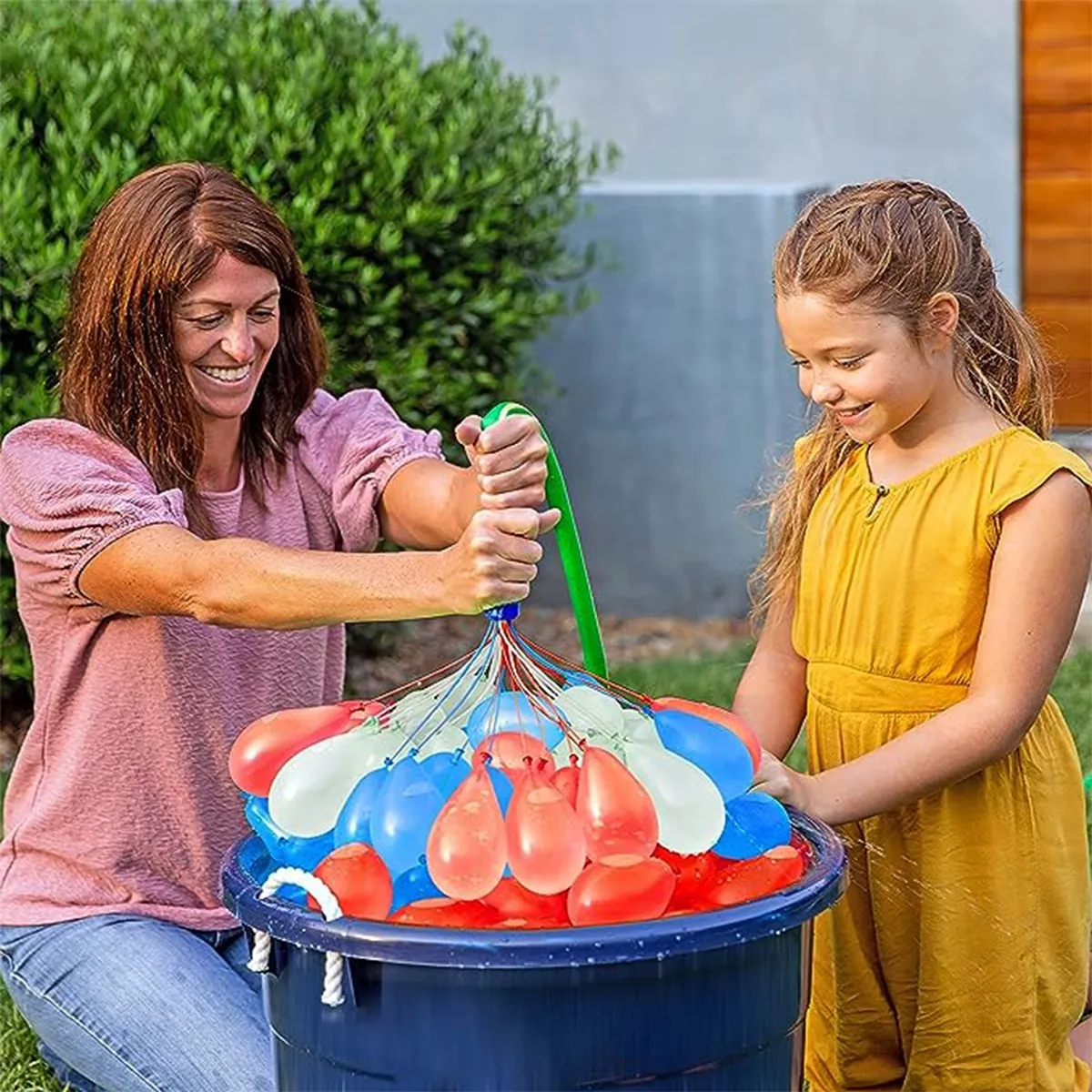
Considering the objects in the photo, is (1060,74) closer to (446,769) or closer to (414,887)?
(446,769)

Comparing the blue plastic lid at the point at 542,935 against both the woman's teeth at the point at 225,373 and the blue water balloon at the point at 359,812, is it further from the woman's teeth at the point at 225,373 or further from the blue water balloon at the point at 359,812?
the woman's teeth at the point at 225,373

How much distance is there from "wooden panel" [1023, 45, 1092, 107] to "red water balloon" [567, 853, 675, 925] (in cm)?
494

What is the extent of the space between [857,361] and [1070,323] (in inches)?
165

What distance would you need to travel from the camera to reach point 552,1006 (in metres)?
1.99

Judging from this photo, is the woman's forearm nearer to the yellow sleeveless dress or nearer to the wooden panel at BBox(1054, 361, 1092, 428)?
the yellow sleeveless dress

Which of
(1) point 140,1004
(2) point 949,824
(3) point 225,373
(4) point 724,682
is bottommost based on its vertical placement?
(4) point 724,682

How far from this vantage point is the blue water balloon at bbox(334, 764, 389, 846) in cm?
210

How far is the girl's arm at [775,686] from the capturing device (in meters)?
2.95

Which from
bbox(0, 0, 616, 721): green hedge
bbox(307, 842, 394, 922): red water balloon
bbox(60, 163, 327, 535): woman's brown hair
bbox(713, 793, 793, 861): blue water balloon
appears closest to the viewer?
bbox(307, 842, 394, 922): red water balloon

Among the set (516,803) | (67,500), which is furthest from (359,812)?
(67,500)

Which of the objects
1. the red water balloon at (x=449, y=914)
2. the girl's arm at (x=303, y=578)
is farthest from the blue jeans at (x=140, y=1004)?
the red water balloon at (x=449, y=914)

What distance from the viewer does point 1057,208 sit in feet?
21.2

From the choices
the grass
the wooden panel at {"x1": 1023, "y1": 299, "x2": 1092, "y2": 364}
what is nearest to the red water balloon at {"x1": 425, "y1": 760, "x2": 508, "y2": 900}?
the grass

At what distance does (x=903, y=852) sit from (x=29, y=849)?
4.06 feet
